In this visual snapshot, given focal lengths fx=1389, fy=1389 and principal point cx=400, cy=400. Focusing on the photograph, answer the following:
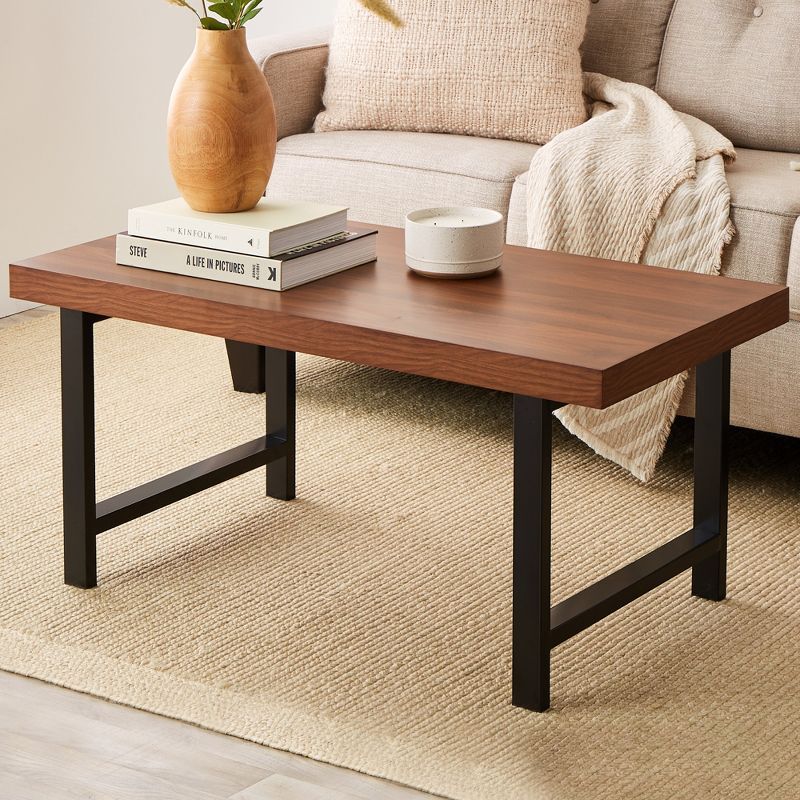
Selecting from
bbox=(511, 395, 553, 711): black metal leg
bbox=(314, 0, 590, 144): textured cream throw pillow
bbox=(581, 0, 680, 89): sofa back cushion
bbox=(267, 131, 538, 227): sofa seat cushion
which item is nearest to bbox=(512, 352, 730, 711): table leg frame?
bbox=(511, 395, 553, 711): black metal leg

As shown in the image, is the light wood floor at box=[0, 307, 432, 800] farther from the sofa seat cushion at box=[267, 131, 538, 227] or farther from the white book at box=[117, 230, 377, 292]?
the sofa seat cushion at box=[267, 131, 538, 227]

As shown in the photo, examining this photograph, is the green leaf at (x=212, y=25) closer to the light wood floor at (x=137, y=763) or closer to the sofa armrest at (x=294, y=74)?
the light wood floor at (x=137, y=763)

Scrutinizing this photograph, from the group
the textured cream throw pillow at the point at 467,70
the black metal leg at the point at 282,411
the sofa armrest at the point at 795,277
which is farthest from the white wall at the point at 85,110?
the sofa armrest at the point at 795,277

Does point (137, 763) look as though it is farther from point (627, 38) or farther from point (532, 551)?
point (627, 38)

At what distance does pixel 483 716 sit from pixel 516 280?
533 mm

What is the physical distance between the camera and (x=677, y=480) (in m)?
2.25

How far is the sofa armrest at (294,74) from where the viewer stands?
2760 mm

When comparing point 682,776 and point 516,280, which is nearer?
point 682,776

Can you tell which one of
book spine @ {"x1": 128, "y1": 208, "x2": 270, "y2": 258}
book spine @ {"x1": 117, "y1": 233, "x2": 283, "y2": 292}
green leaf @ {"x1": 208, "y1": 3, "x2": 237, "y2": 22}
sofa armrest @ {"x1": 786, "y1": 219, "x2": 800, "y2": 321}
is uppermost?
green leaf @ {"x1": 208, "y1": 3, "x2": 237, "y2": 22}

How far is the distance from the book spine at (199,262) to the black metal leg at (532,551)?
37 centimetres

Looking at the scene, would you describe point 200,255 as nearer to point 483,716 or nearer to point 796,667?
point 483,716

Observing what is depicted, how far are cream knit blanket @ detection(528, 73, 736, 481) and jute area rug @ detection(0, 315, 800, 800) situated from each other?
0.29 ft

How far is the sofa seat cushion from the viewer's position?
8.04 feet

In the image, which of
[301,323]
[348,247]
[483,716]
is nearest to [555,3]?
[348,247]
